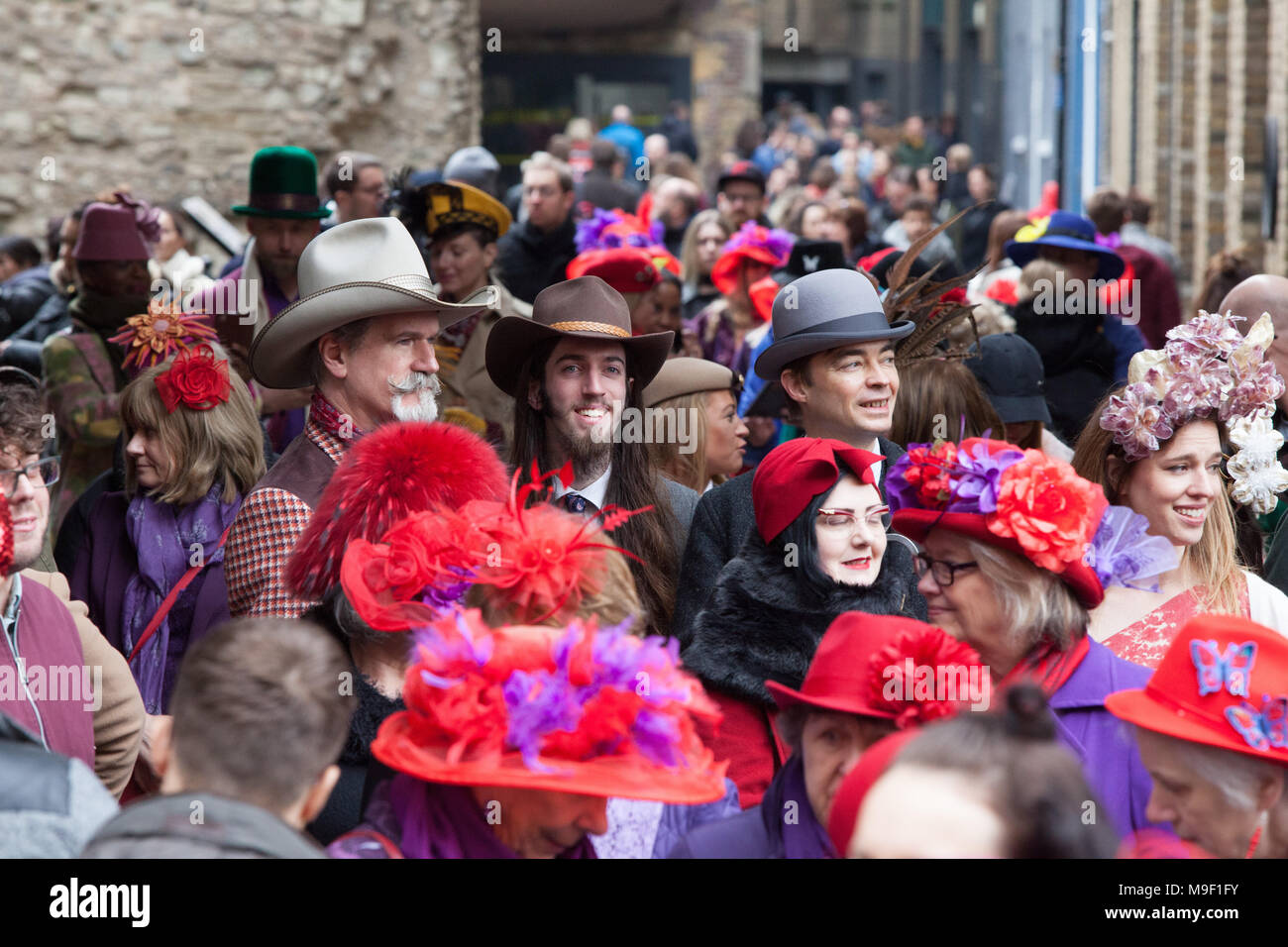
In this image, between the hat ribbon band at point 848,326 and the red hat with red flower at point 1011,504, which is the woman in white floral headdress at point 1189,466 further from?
the hat ribbon band at point 848,326

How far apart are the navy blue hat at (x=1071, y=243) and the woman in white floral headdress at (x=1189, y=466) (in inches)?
108

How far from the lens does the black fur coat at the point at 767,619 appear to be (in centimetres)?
341

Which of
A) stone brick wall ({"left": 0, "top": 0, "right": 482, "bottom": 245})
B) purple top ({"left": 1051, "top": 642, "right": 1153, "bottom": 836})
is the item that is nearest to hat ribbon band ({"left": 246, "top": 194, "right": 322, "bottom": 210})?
purple top ({"left": 1051, "top": 642, "right": 1153, "bottom": 836})

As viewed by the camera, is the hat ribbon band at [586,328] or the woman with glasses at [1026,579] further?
the hat ribbon band at [586,328]

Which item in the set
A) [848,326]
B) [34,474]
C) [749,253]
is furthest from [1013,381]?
[34,474]

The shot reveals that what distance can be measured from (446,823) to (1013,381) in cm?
339

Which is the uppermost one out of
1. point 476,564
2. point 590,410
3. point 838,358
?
point 838,358

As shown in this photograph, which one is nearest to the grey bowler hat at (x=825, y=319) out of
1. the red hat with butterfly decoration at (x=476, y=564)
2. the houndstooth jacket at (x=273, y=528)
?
the houndstooth jacket at (x=273, y=528)

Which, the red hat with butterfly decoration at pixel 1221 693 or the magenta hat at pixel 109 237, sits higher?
the magenta hat at pixel 109 237

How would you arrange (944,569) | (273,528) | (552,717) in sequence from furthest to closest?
(273,528) → (944,569) → (552,717)

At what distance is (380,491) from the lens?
11.0ft

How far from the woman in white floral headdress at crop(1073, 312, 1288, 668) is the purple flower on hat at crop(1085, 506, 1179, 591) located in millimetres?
109

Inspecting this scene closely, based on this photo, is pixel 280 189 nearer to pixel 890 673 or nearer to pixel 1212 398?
pixel 1212 398
